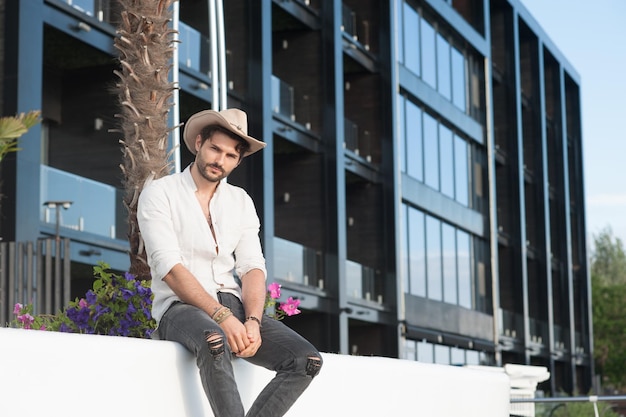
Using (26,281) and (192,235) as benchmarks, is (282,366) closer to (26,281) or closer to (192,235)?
(192,235)

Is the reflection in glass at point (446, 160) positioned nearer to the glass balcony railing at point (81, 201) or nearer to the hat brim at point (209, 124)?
the glass balcony railing at point (81, 201)

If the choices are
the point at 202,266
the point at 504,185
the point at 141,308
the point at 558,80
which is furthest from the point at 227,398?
the point at 558,80

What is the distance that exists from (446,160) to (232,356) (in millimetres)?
34309

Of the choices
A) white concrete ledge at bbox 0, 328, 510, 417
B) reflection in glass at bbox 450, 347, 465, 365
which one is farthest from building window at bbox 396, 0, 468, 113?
white concrete ledge at bbox 0, 328, 510, 417

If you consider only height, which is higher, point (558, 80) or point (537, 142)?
point (558, 80)

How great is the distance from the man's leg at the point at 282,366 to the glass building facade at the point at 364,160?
904cm

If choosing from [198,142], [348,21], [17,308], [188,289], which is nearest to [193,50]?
[348,21]

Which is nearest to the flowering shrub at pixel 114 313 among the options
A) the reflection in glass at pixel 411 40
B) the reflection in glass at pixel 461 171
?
the reflection in glass at pixel 411 40

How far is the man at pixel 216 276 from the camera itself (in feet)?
16.3

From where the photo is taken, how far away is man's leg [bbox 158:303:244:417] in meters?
4.82

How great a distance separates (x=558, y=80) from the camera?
5709 cm

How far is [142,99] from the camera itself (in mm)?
9203

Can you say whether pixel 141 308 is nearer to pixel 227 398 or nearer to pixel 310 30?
pixel 227 398

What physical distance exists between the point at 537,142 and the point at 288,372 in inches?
1874
